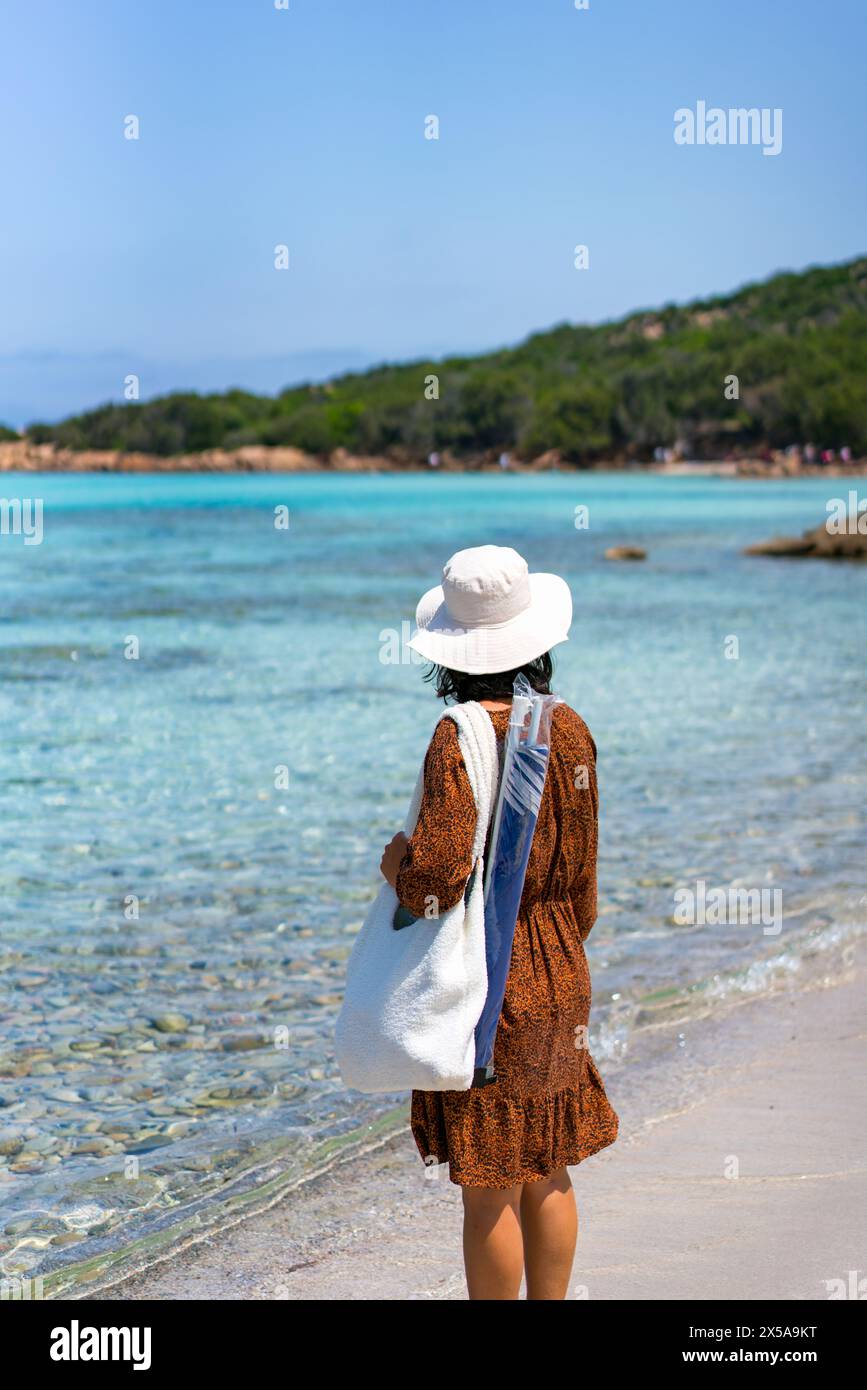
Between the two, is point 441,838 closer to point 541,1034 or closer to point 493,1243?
point 541,1034

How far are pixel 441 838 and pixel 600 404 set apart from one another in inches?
5071

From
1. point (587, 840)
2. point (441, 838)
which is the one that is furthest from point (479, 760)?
point (587, 840)

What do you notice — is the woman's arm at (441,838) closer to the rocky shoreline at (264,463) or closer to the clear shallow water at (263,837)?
the clear shallow water at (263,837)

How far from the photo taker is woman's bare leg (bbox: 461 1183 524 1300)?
3.02 metres

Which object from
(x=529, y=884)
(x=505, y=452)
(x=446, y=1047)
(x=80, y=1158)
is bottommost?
(x=80, y=1158)

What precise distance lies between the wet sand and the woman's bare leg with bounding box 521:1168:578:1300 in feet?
1.90

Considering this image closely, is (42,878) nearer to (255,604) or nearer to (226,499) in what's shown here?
(255,604)

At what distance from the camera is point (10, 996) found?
→ 646cm

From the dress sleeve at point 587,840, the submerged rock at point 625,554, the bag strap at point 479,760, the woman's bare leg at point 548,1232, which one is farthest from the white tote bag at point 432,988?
the submerged rock at point 625,554

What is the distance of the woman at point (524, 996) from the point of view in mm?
2980

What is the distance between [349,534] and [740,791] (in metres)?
40.4

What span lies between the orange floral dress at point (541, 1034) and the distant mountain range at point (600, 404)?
112822 millimetres

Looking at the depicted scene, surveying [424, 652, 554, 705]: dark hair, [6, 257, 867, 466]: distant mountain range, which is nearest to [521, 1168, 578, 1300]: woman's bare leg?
[424, 652, 554, 705]: dark hair

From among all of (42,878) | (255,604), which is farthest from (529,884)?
(255,604)
